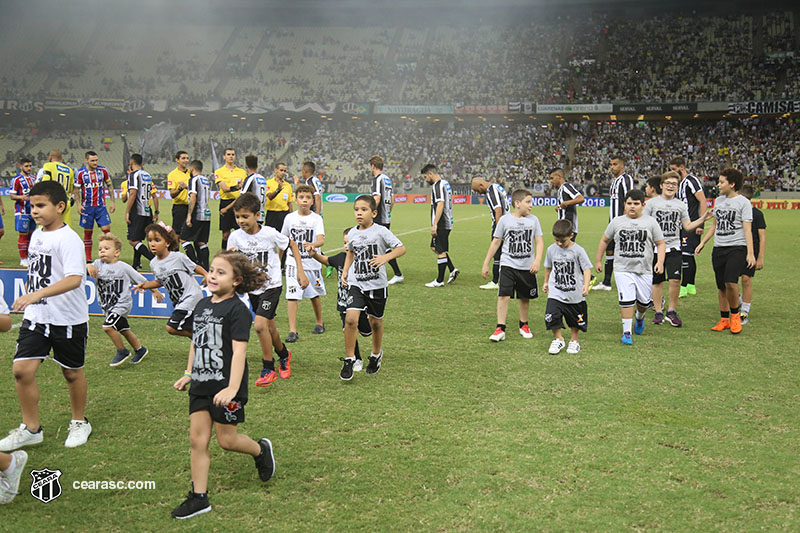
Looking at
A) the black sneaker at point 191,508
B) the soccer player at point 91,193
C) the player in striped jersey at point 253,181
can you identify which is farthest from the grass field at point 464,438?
the soccer player at point 91,193

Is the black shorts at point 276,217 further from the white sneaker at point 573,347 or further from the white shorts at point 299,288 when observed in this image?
the white sneaker at point 573,347

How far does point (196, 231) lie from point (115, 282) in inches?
234

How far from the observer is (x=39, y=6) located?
2351 inches

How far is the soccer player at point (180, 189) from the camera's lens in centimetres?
1328

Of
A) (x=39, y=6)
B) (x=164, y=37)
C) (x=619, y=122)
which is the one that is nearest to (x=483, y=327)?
(x=619, y=122)

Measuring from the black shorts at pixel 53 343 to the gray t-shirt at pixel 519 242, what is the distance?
506 centimetres

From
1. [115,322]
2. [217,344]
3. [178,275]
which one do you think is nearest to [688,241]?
[178,275]

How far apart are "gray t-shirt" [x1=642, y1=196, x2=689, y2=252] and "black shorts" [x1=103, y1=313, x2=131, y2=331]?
6907 millimetres

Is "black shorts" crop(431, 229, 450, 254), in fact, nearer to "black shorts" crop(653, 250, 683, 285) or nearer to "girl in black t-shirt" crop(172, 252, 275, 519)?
"black shorts" crop(653, 250, 683, 285)

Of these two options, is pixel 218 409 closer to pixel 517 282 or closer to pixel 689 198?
pixel 517 282

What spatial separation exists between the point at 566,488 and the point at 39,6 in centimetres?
6922

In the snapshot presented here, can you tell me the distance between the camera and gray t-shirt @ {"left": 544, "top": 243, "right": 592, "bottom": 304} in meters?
7.64

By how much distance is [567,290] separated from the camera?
7.66 metres

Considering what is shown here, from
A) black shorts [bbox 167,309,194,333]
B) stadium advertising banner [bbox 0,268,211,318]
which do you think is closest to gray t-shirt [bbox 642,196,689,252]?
stadium advertising banner [bbox 0,268,211,318]
